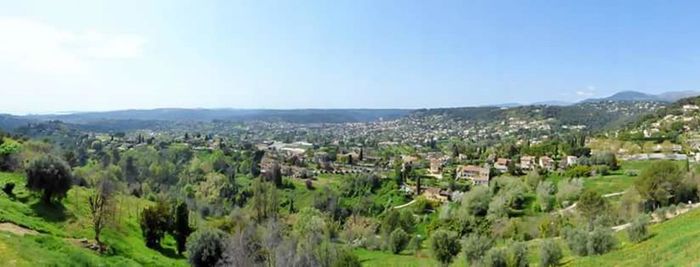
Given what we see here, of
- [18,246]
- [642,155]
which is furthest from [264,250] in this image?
[642,155]

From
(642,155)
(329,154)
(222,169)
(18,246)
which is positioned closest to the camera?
(18,246)

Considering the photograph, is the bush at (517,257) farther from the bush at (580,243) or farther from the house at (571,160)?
the house at (571,160)

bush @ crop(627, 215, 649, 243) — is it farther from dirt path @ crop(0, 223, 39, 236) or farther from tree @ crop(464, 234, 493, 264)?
dirt path @ crop(0, 223, 39, 236)

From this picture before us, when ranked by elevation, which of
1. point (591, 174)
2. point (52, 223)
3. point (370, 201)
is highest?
point (52, 223)

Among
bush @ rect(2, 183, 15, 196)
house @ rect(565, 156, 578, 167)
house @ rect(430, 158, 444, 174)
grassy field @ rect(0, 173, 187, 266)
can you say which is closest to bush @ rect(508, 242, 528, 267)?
grassy field @ rect(0, 173, 187, 266)

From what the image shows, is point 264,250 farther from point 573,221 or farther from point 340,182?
point 340,182

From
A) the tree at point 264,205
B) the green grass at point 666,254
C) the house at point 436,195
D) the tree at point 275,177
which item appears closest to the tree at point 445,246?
the green grass at point 666,254
